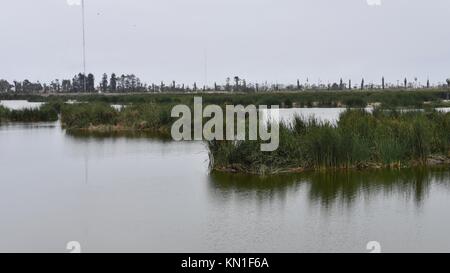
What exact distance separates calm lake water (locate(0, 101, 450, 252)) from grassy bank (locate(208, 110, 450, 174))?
404 millimetres

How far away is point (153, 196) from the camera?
9.74 m

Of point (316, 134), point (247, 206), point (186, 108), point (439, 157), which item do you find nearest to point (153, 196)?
point (247, 206)

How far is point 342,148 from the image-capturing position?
1139 cm

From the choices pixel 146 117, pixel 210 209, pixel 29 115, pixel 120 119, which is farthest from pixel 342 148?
pixel 29 115

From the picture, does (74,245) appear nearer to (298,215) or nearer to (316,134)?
(298,215)

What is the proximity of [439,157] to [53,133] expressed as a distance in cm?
1460

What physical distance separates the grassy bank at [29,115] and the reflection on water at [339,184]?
20258 mm

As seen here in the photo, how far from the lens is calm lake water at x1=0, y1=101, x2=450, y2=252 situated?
22.7ft

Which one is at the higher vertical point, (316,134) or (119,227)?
(316,134)

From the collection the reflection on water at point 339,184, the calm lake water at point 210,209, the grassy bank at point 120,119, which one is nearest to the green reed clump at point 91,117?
the grassy bank at point 120,119

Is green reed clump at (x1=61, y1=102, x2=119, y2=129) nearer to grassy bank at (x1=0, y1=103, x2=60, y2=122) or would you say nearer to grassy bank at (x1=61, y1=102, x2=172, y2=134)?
grassy bank at (x1=61, y1=102, x2=172, y2=134)

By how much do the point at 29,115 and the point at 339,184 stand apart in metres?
22.6

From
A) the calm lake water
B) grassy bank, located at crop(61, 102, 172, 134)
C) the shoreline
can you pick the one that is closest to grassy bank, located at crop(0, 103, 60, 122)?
grassy bank, located at crop(61, 102, 172, 134)

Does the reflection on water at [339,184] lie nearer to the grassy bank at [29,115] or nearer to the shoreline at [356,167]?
the shoreline at [356,167]
